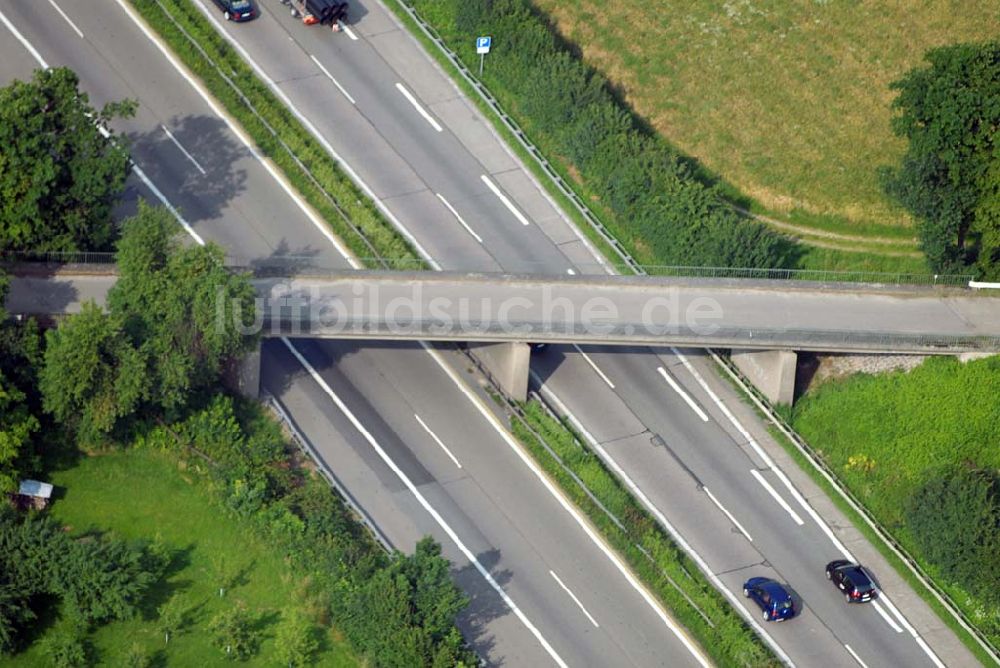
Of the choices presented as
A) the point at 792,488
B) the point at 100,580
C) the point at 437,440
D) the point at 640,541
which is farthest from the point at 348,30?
the point at 100,580

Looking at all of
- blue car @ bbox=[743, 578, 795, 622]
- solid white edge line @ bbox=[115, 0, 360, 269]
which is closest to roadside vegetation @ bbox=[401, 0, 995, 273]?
solid white edge line @ bbox=[115, 0, 360, 269]

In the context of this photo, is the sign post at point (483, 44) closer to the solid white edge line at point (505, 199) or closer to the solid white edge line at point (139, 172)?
the solid white edge line at point (505, 199)

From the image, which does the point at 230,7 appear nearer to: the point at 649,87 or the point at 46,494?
the point at 649,87

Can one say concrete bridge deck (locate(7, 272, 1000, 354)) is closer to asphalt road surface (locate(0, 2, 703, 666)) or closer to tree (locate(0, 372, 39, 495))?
asphalt road surface (locate(0, 2, 703, 666))

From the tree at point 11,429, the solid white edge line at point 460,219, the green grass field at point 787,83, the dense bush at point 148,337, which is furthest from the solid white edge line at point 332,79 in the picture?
the tree at point 11,429

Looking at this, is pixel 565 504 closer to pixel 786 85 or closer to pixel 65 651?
pixel 65 651

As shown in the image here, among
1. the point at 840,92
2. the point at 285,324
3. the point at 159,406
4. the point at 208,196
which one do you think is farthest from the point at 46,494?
the point at 840,92

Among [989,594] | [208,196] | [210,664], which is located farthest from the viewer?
[208,196]
